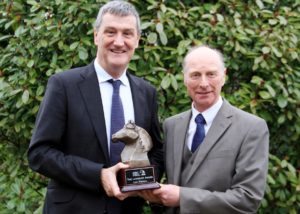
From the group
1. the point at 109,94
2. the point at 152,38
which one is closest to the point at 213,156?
the point at 109,94

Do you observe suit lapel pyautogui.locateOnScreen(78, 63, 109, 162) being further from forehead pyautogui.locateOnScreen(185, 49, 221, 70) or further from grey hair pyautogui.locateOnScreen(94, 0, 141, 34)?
forehead pyautogui.locateOnScreen(185, 49, 221, 70)

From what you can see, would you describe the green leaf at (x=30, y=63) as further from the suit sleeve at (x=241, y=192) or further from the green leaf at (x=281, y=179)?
the green leaf at (x=281, y=179)

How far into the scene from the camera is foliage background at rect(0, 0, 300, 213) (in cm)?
471

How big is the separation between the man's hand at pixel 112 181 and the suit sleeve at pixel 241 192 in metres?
0.35

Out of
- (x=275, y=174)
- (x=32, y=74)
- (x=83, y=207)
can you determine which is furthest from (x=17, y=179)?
(x=275, y=174)

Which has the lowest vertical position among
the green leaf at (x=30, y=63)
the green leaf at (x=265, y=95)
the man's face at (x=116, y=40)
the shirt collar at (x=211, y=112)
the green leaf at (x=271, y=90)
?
the green leaf at (x=265, y=95)

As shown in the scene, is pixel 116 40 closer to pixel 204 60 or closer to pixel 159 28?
pixel 204 60

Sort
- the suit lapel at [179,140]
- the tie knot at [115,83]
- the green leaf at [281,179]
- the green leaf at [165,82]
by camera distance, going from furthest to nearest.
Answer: the green leaf at [281,179] < the green leaf at [165,82] < the tie knot at [115,83] < the suit lapel at [179,140]

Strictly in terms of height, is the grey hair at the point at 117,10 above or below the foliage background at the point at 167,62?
above

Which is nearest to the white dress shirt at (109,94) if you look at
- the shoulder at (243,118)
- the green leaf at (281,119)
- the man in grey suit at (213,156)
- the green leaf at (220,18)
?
the man in grey suit at (213,156)

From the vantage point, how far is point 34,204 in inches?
189

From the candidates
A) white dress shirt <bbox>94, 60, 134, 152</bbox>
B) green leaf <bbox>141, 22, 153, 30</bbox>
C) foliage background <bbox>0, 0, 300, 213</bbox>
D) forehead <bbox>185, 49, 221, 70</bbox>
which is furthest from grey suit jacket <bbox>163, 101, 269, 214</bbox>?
green leaf <bbox>141, 22, 153, 30</bbox>

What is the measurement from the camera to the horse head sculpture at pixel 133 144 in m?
3.59

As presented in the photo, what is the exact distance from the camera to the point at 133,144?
3.64 m
